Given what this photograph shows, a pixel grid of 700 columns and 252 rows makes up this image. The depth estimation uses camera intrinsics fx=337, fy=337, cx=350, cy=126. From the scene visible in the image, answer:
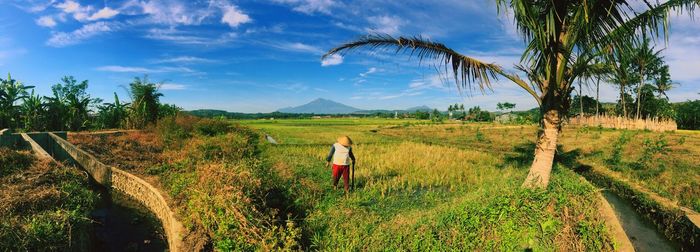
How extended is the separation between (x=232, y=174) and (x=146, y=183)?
3.23 metres

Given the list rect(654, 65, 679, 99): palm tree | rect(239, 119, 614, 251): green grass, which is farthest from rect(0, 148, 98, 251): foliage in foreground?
rect(654, 65, 679, 99): palm tree

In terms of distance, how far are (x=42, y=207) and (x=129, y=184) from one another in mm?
2900

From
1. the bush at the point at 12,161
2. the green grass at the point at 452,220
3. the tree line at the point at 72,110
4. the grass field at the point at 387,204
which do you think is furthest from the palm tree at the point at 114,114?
the green grass at the point at 452,220

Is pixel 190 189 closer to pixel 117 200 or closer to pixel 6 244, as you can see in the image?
pixel 6 244

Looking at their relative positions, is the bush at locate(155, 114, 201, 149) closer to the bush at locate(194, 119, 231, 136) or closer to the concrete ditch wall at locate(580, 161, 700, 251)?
the bush at locate(194, 119, 231, 136)

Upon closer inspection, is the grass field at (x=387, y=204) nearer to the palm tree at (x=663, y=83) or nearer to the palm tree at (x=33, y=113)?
the palm tree at (x=33, y=113)

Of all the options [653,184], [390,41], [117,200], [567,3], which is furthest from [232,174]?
[653,184]

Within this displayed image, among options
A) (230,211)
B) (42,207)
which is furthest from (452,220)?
(42,207)

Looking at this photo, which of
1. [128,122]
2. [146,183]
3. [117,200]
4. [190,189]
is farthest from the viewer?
[128,122]

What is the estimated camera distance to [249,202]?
4.98 meters

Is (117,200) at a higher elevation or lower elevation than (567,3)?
lower

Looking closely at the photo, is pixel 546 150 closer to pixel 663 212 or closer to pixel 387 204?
pixel 387 204

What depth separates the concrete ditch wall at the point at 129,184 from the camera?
225 inches

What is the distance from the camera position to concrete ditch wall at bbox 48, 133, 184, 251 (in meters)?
5.70
